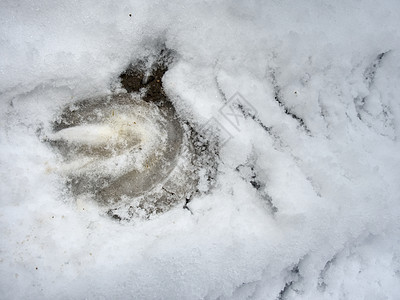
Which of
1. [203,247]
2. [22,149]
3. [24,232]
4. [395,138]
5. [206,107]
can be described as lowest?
[24,232]

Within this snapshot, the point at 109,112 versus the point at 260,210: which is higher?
the point at 260,210

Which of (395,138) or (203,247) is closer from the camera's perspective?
(203,247)

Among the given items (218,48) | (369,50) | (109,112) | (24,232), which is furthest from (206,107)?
(24,232)

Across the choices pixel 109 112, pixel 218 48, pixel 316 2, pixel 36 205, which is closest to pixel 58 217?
pixel 36 205

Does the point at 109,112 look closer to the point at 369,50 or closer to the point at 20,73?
the point at 20,73

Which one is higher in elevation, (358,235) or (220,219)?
(358,235)

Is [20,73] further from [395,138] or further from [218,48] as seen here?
[395,138]
